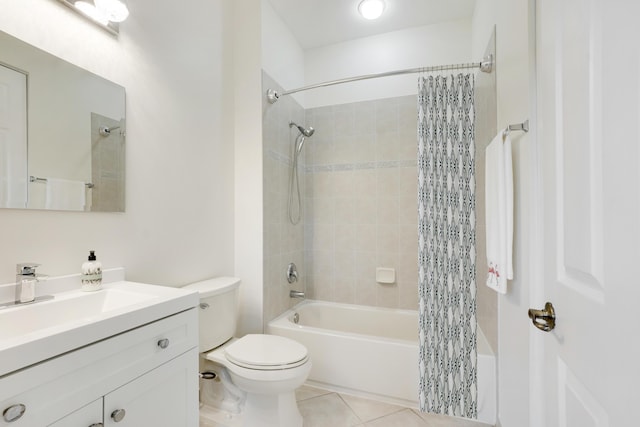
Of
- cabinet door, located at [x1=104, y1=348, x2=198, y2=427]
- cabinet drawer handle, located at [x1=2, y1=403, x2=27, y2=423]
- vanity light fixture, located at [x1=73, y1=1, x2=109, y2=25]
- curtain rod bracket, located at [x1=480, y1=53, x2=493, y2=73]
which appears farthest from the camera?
curtain rod bracket, located at [x1=480, y1=53, x2=493, y2=73]

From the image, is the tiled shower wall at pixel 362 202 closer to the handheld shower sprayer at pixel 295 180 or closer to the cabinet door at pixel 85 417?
the handheld shower sprayer at pixel 295 180

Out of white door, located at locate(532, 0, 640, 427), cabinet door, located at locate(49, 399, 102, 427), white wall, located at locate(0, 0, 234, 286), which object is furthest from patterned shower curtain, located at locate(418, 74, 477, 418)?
cabinet door, located at locate(49, 399, 102, 427)

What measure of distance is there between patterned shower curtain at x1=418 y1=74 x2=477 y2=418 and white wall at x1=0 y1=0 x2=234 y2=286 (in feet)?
4.40

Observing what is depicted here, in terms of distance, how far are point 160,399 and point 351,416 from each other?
1.20 meters

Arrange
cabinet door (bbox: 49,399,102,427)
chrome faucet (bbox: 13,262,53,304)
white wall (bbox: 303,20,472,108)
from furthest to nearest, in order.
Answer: white wall (bbox: 303,20,472,108) → chrome faucet (bbox: 13,262,53,304) → cabinet door (bbox: 49,399,102,427)

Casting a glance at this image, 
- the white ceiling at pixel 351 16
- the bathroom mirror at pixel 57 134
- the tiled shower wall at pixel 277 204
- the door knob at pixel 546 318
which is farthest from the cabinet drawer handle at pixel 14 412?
the white ceiling at pixel 351 16

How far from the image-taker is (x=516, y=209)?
4.10ft

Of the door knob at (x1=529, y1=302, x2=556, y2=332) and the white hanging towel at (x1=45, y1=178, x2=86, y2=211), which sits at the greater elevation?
the white hanging towel at (x1=45, y1=178, x2=86, y2=211)

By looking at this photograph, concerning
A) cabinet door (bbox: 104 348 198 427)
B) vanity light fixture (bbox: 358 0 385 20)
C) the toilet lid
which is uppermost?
vanity light fixture (bbox: 358 0 385 20)

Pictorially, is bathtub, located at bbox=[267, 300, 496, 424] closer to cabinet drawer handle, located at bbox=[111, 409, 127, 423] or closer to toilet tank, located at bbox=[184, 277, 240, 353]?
toilet tank, located at bbox=[184, 277, 240, 353]

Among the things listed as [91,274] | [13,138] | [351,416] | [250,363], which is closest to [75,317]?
[91,274]

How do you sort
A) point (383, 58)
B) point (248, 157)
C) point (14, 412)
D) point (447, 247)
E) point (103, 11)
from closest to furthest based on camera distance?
point (14, 412) → point (103, 11) → point (447, 247) → point (248, 157) → point (383, 58)

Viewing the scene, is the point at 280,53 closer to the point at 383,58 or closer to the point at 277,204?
the point at 383,58

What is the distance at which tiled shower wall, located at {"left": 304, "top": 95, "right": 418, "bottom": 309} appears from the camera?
2508 millimetres
